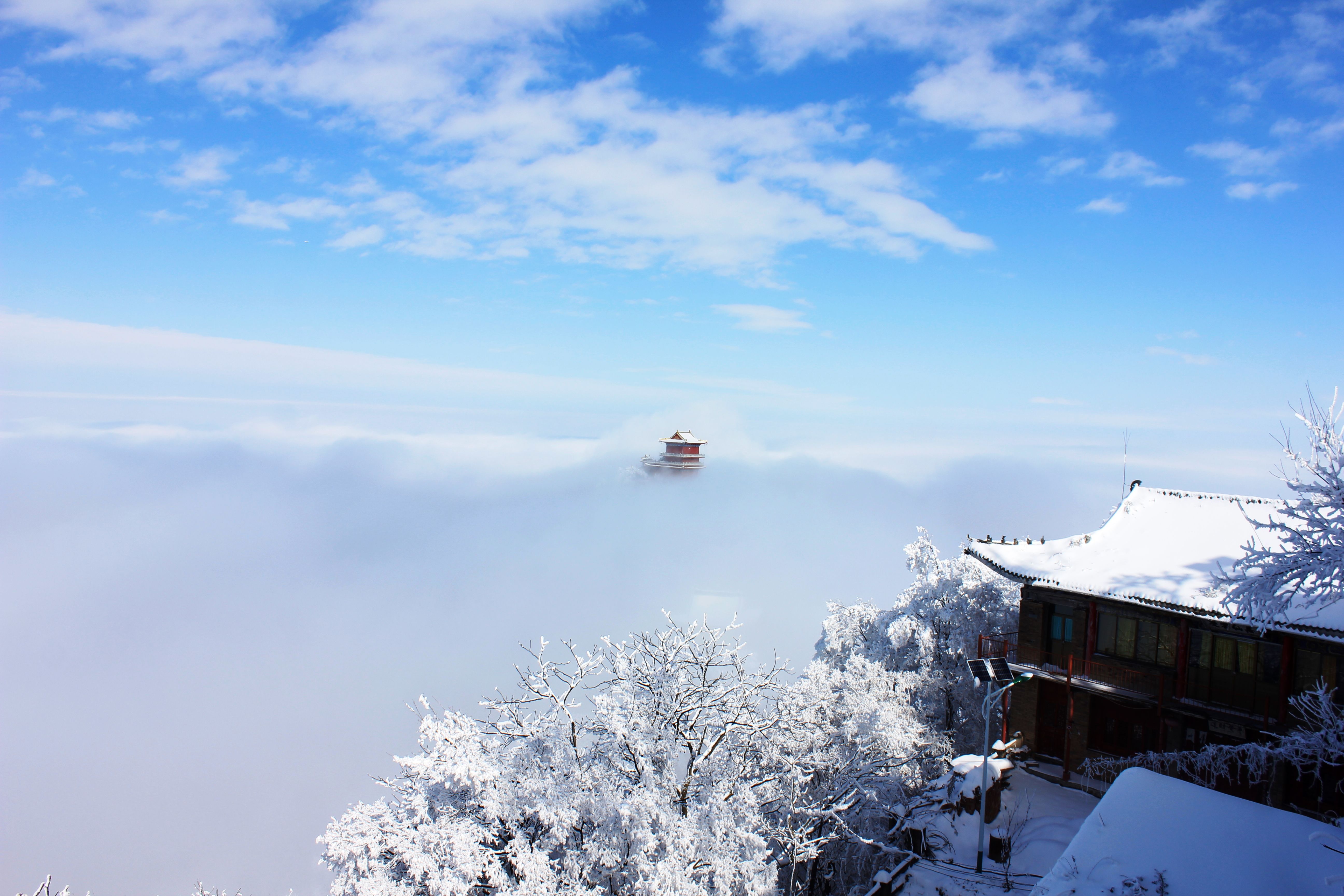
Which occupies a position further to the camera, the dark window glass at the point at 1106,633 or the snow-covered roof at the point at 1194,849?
the dark window glass at the point at 1106,633

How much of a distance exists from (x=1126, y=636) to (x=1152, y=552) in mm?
3076

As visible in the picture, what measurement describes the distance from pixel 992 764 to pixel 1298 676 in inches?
348

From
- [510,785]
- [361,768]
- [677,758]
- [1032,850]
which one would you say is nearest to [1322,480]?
[1032,850]

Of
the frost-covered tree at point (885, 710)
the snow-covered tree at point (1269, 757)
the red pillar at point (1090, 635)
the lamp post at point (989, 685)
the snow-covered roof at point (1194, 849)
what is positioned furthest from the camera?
the frost-covered tree at point (885, 710)

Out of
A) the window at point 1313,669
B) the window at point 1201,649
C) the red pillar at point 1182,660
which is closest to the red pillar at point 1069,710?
the red pillar at point 1182,660

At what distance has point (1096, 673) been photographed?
22422mm

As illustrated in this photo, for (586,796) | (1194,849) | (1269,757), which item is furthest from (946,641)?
(586,796)

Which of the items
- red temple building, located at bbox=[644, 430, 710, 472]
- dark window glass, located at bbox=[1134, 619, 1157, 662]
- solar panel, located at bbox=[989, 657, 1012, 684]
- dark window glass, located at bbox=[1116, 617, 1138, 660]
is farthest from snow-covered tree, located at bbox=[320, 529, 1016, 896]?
red temple building, located at bbox=[644, 430, 710, 472]

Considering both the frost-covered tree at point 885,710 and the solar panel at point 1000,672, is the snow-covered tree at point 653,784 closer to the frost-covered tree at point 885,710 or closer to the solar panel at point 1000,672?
the frost-covered tree at point 885,710

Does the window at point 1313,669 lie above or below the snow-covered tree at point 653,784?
above

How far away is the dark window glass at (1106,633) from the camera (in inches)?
911

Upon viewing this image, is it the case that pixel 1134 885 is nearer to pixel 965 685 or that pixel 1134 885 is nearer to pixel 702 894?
pixel 702 894

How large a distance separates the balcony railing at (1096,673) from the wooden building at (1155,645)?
0.13ft

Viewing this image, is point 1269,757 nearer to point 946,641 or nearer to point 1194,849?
point 1194,849
